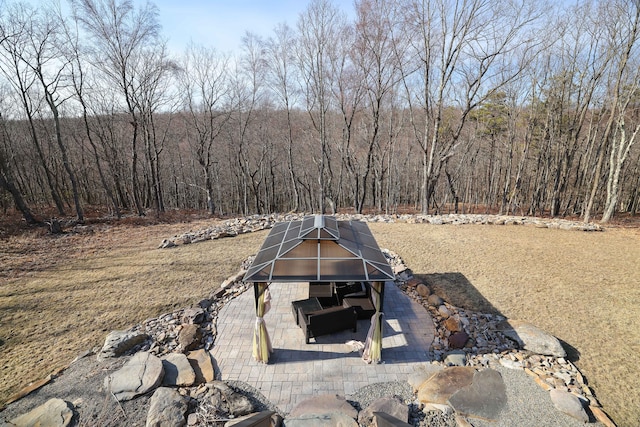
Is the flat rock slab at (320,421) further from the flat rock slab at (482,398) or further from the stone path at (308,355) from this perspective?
the flat rock slab at (482,398)

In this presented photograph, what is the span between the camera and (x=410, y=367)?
4.55 m

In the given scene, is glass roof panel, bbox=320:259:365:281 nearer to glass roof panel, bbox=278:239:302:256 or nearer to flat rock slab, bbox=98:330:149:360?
glass roof panel, bbox=278:239:302:256

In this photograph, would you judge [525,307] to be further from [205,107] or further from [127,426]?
[205,107]

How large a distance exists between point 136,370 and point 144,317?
1917 millimetres

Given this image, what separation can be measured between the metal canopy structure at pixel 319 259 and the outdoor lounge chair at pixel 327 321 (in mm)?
1002

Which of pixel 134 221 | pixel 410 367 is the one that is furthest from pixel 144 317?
pixel 134 221

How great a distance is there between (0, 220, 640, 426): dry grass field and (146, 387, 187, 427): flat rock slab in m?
2.30

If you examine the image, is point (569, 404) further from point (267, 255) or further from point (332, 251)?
point (267, 255)

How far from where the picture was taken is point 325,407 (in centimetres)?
371

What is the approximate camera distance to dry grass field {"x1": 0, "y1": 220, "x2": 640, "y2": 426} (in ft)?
15.7

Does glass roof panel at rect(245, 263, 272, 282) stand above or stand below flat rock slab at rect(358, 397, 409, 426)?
above

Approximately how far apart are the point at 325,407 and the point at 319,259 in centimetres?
207

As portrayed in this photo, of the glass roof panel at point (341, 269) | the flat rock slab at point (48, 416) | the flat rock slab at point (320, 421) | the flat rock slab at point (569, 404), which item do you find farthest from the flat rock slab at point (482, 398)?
the flat rock slab at point (48, 416)

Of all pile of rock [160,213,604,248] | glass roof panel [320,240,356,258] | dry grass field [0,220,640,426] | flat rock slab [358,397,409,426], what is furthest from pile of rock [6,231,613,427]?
pile of rock [160,213,604,248]
